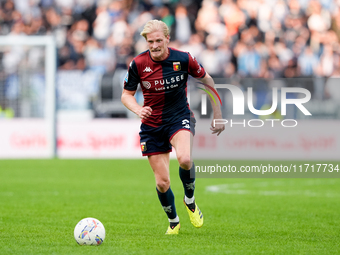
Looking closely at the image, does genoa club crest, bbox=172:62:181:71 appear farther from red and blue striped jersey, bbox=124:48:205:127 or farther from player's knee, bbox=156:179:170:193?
player's knee, bbox=156:179:170:193

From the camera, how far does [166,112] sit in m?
7.03

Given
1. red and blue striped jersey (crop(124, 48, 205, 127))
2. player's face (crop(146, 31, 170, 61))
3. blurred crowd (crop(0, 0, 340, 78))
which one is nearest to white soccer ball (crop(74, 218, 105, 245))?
red and blue striped jersey (crop(124, 48, 205, 127))

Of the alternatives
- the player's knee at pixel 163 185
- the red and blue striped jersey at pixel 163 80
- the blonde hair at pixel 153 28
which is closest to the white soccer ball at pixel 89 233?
the player's knee at pixel 163 185

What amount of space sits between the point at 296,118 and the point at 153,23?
11865mm

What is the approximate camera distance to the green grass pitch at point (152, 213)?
238 inches

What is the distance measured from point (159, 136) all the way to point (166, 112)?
0.91 ft

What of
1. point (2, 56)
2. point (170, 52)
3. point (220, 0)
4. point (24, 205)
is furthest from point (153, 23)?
point (220, 0)

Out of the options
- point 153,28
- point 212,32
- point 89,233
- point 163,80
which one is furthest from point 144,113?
point 212,32

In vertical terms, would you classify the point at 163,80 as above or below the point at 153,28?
below

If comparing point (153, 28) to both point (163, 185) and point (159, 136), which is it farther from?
point (163, 185)

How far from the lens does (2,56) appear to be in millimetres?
19734

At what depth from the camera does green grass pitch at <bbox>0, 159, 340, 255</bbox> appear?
6035 millimetres

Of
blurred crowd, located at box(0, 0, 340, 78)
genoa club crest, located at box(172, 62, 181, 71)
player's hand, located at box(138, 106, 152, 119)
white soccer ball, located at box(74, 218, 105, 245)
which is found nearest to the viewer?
white soccer ball, located at box(74, 218, 105, 245)

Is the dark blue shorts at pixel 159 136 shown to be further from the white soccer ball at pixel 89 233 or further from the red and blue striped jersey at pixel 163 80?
the white soccer ball at pixel 89 233
